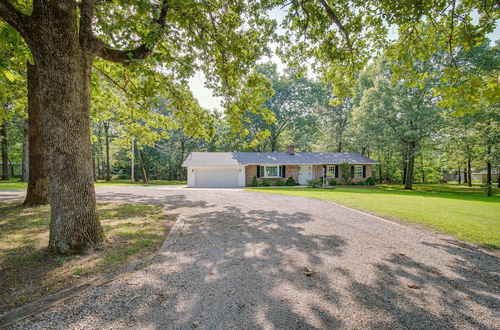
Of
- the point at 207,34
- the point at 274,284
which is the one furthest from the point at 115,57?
the point at 274,284

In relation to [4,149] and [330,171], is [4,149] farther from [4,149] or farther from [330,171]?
[330,171]

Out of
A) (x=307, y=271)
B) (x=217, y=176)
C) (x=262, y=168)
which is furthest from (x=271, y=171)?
(x=307, y=271)

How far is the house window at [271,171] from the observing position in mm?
24016

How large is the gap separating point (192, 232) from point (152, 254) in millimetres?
1454

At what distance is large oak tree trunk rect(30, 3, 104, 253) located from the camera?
3381mm

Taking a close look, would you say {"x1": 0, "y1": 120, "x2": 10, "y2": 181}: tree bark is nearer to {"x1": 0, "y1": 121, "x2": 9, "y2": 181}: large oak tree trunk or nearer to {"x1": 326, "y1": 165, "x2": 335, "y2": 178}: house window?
{"x1": 0, "y1": 121, "x2": 9, "y2": 181}: large oak tree trunk

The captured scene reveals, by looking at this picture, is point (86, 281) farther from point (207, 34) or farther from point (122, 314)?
point (207, 34)

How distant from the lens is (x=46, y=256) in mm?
3398

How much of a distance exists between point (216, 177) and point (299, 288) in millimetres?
21368

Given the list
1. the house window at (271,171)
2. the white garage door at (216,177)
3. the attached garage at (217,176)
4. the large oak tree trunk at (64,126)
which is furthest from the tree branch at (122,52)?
the house window at (271,171)

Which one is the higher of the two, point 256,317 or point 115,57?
point 115,57

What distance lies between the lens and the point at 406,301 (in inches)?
94.2

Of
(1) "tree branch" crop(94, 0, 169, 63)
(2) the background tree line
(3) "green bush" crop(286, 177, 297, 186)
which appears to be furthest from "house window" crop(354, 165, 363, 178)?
(1) "tree branch" crop(94, 0, 169, 63)

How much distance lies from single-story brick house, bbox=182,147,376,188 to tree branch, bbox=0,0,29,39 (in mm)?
19434
